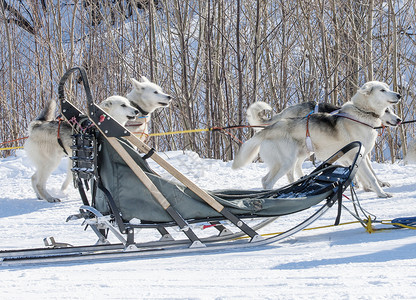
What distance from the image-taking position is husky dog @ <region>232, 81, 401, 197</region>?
17.1 ft

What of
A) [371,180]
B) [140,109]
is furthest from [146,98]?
[371,180]

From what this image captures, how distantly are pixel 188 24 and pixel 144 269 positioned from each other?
28.2 ft

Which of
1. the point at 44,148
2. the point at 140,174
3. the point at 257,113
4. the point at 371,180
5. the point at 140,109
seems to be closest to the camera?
the point at 140,174

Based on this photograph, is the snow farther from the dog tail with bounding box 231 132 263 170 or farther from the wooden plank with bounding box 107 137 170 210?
the dog tail with bounding box 231 132 263 170

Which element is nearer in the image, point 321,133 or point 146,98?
point 321,133

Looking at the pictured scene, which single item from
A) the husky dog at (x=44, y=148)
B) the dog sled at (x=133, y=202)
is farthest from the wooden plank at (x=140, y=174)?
the husky dog at (x=44, y=148)

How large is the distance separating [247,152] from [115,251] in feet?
8.65

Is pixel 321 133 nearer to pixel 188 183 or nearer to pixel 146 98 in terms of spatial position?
pixel 146 98

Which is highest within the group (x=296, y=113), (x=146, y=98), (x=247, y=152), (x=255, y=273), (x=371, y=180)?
(x=146, y=98)

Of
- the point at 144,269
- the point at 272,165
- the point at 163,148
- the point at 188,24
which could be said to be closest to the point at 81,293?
the point at 144,269

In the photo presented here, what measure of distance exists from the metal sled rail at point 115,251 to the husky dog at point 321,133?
2308 millimetres

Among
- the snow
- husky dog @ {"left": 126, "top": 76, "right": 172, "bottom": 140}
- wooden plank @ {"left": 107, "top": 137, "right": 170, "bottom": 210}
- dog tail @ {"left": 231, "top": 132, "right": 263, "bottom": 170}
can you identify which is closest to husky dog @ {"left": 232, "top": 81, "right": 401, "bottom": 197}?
dog tail @ {"left": 231, "top": 132, "right": 263, "bottom": 170}

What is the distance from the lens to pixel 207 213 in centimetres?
275

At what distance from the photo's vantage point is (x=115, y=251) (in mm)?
2660
